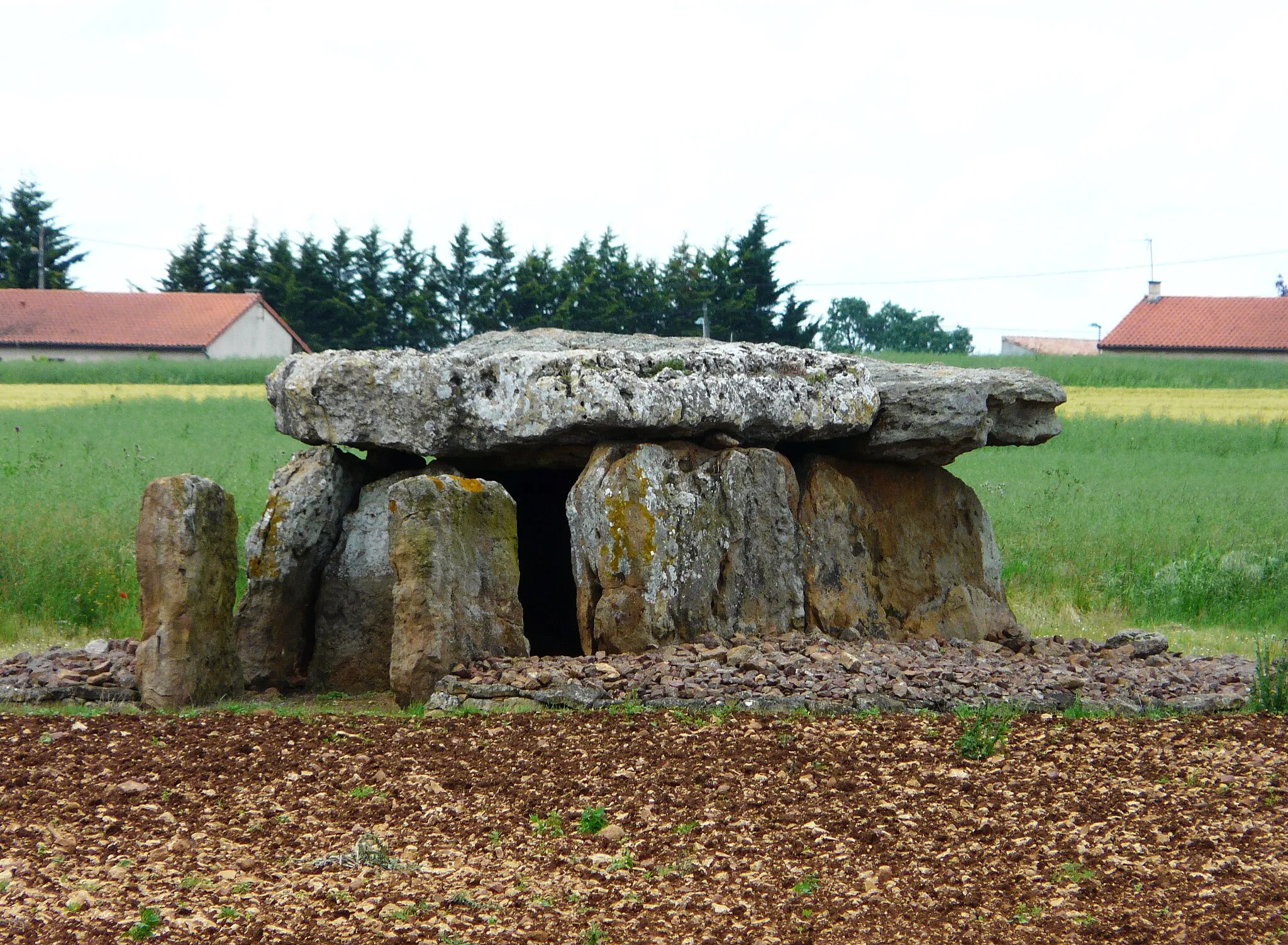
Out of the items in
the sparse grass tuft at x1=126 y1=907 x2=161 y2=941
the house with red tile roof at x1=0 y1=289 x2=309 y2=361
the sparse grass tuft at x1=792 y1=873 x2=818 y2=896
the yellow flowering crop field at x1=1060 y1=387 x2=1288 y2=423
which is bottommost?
the sparse grass tuft at x1=792 y1=873 x2=818 y2=896

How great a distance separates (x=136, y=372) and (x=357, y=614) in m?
26.7

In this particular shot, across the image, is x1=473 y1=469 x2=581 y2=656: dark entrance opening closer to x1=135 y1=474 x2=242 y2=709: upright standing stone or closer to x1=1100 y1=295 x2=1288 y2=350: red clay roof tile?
x1=135 y1=474 x2=242 y2=709: upright standing stone

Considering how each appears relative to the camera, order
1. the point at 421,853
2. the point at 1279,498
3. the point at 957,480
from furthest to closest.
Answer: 1. the point at 1279,498
2. the point at 957,480
3. the point at 421,853

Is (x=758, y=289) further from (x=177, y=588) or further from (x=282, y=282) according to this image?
(x=177, y=588)

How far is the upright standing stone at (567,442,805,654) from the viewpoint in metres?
10.5

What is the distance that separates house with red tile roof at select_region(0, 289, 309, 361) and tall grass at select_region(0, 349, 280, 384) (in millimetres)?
7377

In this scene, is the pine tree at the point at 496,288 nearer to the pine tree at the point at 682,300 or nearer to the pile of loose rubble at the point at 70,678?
the pine tree at the point at 682,300

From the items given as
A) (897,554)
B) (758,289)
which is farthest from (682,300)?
(897,554)

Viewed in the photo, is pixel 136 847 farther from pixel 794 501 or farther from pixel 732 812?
pixel 794 501

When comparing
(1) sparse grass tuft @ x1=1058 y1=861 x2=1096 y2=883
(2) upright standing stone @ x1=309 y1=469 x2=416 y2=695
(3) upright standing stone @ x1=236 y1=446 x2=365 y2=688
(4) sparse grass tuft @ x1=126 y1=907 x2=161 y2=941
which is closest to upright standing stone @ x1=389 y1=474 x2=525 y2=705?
(2) upright standing stone @ x1=309 y1=469 x2=416 y2=695

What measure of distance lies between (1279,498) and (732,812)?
1643 cm

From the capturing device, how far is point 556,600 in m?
13.4

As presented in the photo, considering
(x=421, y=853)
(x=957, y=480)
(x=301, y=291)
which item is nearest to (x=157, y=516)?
(x=421, y=853)

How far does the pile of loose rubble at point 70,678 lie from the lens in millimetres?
9734
